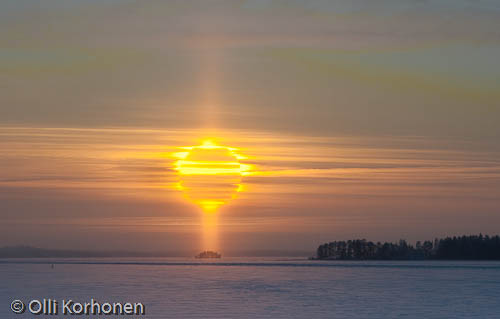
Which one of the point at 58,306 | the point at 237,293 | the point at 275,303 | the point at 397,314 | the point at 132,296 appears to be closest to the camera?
the point at 397,314

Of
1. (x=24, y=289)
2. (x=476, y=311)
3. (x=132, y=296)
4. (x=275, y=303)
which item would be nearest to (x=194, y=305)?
(x=275, y=303)

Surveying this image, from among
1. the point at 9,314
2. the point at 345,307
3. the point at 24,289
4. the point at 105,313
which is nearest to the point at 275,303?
the point at 345,307

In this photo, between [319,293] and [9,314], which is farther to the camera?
[319,293]

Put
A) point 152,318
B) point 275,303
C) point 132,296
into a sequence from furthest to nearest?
point 132,296 → point 275,303 → point 152,318

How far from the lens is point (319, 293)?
97188mm

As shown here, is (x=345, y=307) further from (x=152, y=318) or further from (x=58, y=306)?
(x=58, y=306)

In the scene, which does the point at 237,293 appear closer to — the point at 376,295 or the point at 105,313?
the point at 376,295

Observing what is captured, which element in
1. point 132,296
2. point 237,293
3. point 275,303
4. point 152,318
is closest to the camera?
point 152,318

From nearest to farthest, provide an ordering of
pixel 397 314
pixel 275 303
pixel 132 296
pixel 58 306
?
pixel 397 314, pixel 58 306, pixel 275 303, pixel 132 296

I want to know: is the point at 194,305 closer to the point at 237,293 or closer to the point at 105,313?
the point at 105,313

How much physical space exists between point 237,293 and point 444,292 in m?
25.8

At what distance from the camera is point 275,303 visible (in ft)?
265

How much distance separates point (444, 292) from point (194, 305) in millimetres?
38664

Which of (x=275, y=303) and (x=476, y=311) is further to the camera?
(x=275, y=303)
